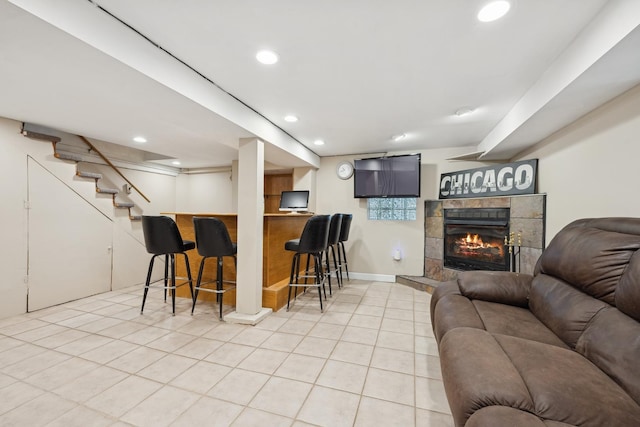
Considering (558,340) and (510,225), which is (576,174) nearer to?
(510,225)

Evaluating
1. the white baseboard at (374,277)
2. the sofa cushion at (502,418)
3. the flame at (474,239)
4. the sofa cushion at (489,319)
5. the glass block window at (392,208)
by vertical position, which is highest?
the glass block window at (392,208)

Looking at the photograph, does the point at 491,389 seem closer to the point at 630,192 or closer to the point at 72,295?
the point at 630,192

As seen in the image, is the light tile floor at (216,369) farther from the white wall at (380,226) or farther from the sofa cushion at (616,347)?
the white wall at (380,226)

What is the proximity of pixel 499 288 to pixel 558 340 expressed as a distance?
1.88 ft

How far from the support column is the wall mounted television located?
2.09m

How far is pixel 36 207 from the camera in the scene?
3104mm

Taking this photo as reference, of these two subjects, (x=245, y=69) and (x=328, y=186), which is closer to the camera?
(x=245, y=69)

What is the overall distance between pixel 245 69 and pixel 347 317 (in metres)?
2.63

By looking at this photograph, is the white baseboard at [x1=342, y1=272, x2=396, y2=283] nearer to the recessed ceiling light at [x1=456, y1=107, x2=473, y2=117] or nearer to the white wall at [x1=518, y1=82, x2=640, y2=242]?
the white wall at [x1=518, y1=82, x2=640, y2=242]

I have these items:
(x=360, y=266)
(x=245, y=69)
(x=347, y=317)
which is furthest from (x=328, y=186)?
(x=245, y=69)

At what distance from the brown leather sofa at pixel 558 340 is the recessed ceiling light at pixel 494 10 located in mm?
1314

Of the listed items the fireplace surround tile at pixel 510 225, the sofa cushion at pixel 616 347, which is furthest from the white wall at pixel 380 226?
the sofa cushion at pixel 616 347

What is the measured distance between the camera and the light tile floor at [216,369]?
1.51m

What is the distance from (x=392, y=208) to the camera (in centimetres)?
454
